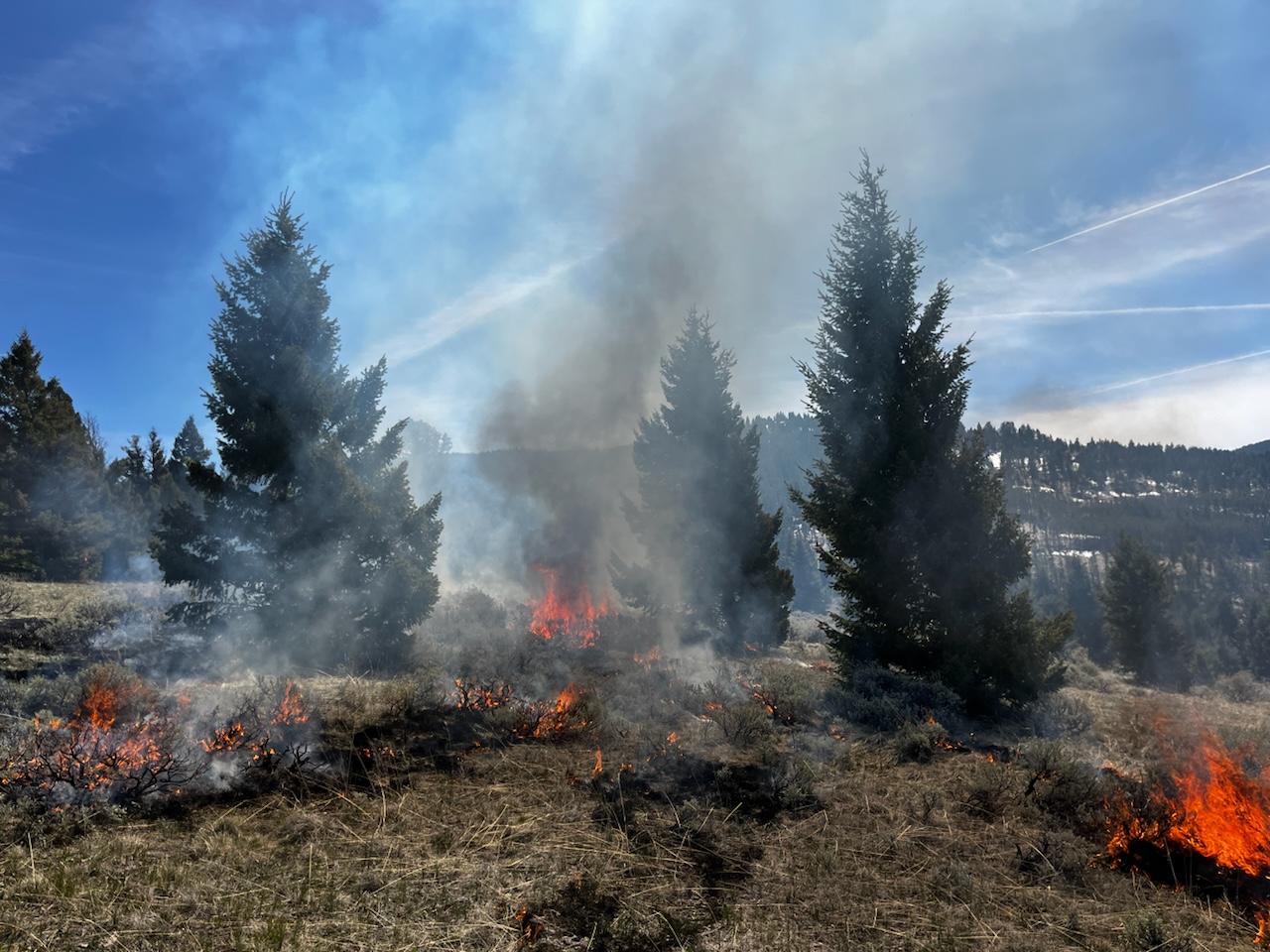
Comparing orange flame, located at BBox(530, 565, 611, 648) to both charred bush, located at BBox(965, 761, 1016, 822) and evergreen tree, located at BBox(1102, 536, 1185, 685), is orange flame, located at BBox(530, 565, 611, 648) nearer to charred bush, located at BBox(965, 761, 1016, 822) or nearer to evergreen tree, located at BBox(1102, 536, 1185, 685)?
charred bush, located at BBox(965, 761, 1016, 822)

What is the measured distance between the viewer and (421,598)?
49.4 feet

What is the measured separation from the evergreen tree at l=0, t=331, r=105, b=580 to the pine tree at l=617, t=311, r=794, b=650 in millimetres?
24035

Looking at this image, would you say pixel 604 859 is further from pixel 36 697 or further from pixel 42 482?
pixel 42 482

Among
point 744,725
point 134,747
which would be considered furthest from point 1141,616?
point 134,747

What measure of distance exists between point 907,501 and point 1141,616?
1055 inches

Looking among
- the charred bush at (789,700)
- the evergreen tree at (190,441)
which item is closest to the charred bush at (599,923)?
the charred bush at (789,700)

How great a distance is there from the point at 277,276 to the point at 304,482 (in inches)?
205

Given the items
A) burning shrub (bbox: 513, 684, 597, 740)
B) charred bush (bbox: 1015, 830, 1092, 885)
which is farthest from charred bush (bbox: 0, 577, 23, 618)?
charred bush (bbox: 1015, 830, 1092, 885)

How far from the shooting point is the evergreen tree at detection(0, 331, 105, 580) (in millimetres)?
24984

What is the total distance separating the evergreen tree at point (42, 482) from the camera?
82.0 ft

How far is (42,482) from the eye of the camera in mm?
26094

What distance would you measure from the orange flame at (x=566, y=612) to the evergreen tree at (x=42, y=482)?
19.8 metres

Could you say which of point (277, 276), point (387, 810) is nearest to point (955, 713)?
point (387, 810)

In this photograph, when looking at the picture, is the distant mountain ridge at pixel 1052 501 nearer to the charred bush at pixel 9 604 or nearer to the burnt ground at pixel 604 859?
A: the charred bush at pixel 9 604
